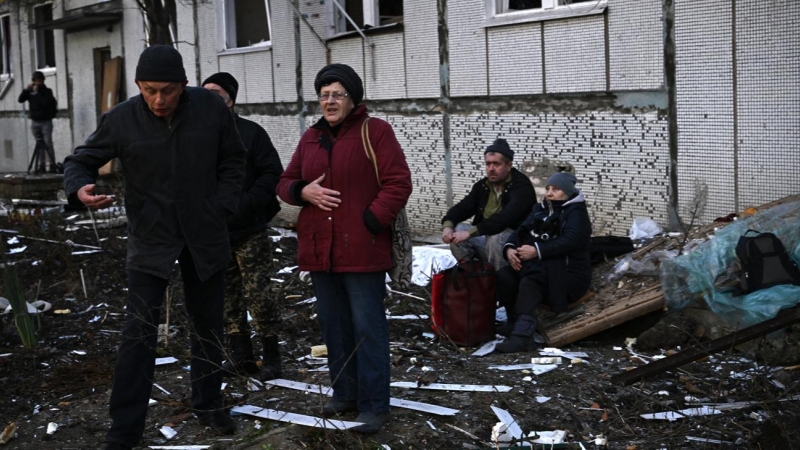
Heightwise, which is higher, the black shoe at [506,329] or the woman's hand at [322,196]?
the woman's hand at [322,196]

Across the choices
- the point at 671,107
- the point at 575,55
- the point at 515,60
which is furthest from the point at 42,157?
the point at 671,107

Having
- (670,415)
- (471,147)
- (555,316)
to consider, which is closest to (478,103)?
(471,147)

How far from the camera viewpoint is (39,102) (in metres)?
20.2

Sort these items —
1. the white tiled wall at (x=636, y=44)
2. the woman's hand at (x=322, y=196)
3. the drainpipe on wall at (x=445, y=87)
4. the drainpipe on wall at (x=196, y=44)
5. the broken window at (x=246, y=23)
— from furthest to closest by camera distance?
the drainpipe on wall at (x=196, y=44)
the broken window at (x=246, y=23)
the drainpipe on wall at (x=445, y=87)
the white tiled wall at (x=636, y=44)
the woman's hand at (x=322, y=196)

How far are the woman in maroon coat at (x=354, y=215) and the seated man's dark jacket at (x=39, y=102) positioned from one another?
54.7ft

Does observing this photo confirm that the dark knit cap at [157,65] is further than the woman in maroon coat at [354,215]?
No

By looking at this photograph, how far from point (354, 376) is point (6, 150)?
70.5ft

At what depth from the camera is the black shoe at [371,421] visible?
488cm

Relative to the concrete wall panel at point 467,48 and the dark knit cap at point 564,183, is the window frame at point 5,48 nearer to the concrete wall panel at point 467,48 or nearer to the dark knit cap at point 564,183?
the concrete wall panel at point 467,48

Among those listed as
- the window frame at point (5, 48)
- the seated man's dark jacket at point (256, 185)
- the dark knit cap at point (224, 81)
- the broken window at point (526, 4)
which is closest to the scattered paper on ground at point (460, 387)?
the seated man's dark jacket at point (256, 185)

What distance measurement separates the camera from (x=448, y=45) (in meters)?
11.0

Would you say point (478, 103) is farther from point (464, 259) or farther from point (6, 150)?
point (6, 150)

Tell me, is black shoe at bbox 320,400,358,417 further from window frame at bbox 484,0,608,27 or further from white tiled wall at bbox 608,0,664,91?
window frame at bbox 484,0,608,27

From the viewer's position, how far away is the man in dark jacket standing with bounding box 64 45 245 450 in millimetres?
4688
